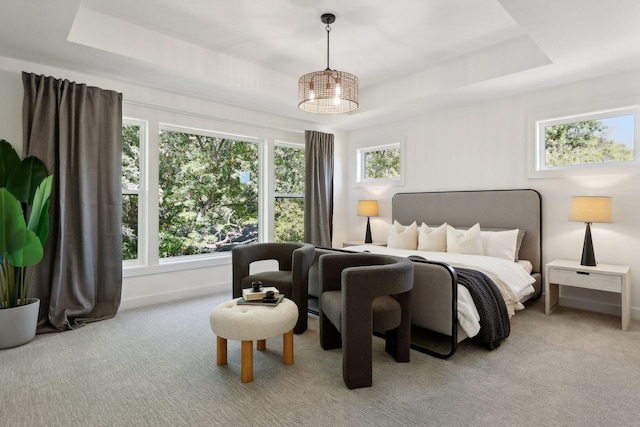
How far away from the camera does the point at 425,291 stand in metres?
2.67

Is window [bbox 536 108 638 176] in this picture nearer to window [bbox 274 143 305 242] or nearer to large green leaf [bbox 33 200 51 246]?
window [bbox 274 143 305 242]

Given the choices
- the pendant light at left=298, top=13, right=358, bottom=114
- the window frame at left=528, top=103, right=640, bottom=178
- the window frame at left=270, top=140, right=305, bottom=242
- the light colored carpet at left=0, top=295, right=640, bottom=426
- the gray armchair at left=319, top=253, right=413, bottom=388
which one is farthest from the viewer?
the window frame at left=270, top=140, right=305, bottom=242

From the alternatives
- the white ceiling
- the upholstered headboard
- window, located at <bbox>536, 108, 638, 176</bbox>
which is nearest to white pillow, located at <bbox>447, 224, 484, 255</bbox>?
the upholstered headboard

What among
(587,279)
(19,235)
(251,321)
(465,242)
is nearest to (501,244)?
(465,242)

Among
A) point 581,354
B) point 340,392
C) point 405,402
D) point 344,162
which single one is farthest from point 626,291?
point 344,162

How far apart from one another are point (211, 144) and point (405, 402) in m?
3.88

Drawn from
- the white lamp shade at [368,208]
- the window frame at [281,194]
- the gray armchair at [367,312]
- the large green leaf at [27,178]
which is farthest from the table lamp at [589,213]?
the large green leaf at [27,178]

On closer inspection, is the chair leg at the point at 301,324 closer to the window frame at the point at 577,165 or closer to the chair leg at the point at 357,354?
the chair leg at the point at 357,354

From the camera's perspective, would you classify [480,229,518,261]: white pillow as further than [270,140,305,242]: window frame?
No

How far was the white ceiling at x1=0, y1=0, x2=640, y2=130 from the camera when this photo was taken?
8.60 feet

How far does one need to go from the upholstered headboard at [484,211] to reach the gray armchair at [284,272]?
226cm

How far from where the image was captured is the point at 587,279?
3289mm

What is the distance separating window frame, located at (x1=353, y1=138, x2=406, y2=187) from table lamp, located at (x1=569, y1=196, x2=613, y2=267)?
2.32 metres

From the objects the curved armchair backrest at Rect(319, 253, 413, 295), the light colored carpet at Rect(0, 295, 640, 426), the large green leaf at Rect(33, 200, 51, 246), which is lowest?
the light colored carpet at Rect(0, 295, 640, 426)
